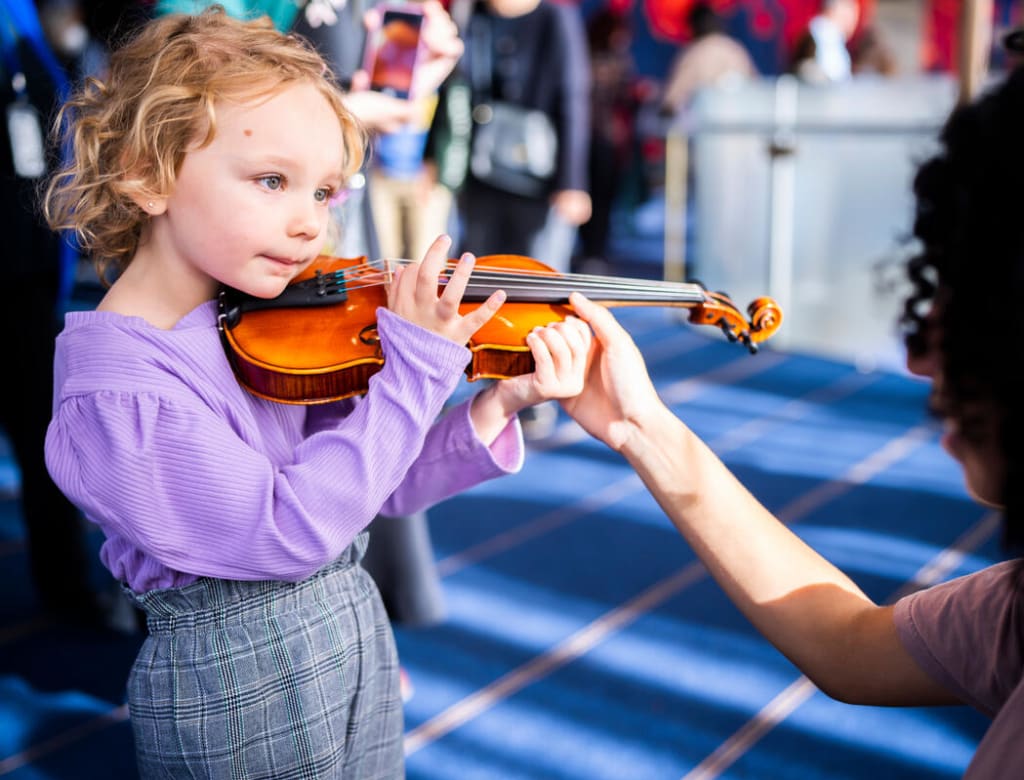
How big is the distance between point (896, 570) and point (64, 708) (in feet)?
5.95

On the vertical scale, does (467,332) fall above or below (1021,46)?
below

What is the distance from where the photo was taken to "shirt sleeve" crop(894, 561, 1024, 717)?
87cm

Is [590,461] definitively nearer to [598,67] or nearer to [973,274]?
[973,274]

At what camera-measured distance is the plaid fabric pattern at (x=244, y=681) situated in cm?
96

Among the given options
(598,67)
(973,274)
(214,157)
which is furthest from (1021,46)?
(598,67)

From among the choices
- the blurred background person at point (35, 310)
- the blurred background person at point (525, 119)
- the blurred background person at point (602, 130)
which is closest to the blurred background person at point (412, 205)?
the blurred background person at point (525, 119)

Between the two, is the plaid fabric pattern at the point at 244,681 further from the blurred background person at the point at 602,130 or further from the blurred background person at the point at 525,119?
the blurred background person at the point at 602,130

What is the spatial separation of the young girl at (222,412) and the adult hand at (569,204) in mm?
2178

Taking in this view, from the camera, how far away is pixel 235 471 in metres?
0.88

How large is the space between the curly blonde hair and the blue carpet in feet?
3.63

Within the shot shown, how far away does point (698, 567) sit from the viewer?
2.39 meters

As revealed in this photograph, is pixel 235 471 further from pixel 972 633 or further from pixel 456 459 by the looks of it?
pixel 972 633

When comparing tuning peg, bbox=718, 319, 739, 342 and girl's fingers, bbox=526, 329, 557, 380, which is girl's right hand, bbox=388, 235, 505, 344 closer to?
girl's fingers, bbox=526, 329, 557, 380

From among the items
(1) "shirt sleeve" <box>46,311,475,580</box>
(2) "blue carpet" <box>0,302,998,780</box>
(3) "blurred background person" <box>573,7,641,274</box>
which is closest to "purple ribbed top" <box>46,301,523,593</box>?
(1) "shirt sleeve" <box>46,311,475,580</box>
